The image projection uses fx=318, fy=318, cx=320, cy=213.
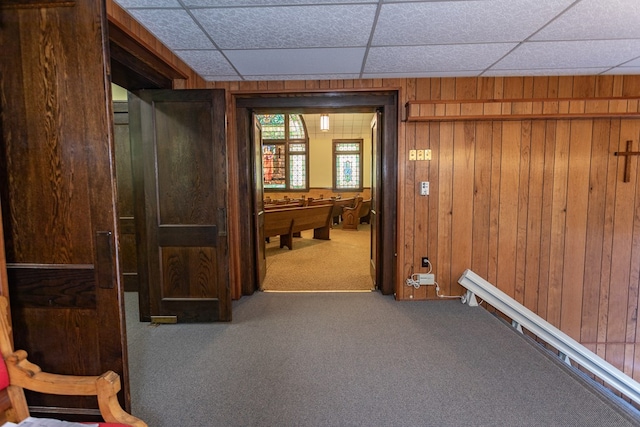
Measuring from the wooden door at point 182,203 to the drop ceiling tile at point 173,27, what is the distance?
379 millimetres

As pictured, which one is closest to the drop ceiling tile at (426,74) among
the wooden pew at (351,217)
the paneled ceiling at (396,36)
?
the paneled ceiling at (396,36)

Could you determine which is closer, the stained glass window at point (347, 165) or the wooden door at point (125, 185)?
the wooden door at point (125, 185)

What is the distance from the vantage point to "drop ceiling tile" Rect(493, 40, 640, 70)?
2.36 m

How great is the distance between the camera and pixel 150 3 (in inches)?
71.2

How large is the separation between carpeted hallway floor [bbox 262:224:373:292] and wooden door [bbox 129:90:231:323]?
42.0 inches

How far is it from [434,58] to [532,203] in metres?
1.79

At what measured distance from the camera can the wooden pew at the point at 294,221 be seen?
5.48 meters

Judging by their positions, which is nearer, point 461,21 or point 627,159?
point 461,21

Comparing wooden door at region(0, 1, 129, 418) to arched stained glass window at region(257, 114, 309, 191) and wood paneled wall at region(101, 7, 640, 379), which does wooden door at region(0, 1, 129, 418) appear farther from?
arched stained glass window at region(257, 114, 309, 191)

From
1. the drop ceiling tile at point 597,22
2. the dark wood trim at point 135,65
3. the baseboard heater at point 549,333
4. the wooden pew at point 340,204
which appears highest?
the drop ceiling tile at point 597,22

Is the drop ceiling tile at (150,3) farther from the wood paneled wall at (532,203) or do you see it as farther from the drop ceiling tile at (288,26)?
the wood paneled wall at (532,203)

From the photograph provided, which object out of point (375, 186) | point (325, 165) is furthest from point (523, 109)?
point (325, 165)

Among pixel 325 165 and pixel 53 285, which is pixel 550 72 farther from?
pixel 325 165

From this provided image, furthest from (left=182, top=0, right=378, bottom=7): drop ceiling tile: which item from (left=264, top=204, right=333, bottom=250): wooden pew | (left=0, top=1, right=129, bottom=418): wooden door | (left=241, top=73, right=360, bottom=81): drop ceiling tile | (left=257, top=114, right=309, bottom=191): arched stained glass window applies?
(left=257, top=114, right=309, bottom=191): arched stained glass window
